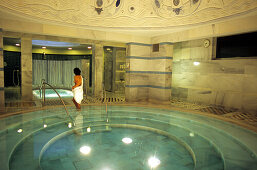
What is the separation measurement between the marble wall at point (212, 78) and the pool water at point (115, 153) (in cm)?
384

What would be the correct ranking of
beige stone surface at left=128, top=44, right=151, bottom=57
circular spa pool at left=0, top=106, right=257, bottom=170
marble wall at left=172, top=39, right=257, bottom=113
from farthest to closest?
beige stone surface at left=128, top=44, right=151, bottom=57, marble wall at left=172, top=39, right=257, bottom=113, circular spa pool at left=0, top=106, right=257, bottom=170

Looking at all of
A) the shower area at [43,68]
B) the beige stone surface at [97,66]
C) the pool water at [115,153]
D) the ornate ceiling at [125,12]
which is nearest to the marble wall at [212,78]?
the ornate ceiling at [125,12]

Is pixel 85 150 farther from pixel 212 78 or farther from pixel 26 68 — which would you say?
pixel 212 78

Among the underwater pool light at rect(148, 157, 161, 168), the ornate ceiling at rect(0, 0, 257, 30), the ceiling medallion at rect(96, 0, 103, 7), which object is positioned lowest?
the underwater pool light at rect(148, 157, 161, 168)

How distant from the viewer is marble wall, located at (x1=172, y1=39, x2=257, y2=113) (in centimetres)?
608

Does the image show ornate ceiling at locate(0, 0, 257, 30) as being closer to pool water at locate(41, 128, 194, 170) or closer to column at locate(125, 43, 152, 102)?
column at locate(125, 43, 152, 102)

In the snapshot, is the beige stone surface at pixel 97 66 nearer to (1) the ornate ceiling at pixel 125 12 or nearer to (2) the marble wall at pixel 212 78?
(1) the ornate ceiling at pixel 125 12

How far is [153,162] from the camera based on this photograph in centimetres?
312

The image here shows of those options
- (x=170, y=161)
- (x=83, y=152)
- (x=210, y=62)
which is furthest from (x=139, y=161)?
(x=210, y=62)

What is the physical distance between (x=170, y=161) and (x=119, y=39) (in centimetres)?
524

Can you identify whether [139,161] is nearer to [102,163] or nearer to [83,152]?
[102,163]

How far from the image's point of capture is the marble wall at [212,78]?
608cm

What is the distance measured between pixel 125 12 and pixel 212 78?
4.32 m

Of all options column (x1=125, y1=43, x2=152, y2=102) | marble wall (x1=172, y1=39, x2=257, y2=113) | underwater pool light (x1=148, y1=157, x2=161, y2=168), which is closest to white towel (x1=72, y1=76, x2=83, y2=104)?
column (x1=125, y1=43, x2=152, y2=102)
